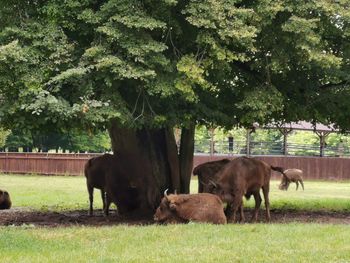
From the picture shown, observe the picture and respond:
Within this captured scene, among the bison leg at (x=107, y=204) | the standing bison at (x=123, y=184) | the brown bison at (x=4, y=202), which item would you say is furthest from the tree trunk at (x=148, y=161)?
the brown bison at (x=4, y=202)

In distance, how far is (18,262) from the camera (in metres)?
8.32

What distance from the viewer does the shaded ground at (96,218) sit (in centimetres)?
1523

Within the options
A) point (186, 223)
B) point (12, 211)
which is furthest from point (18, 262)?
point (12, 211)

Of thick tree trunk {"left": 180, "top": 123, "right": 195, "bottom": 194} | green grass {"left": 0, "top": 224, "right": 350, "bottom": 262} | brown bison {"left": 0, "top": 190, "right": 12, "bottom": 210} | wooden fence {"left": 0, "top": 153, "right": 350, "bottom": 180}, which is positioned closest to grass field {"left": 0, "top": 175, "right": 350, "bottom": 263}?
green grass {"left": 0, "top": 224, "right": 350, "bottom": 262}

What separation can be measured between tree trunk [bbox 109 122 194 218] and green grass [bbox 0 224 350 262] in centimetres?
510

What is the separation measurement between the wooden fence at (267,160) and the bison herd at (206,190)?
27.1m

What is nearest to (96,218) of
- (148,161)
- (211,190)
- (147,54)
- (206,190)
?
(148,161)

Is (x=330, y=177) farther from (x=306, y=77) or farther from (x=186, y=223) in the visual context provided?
(x=186, y=223)

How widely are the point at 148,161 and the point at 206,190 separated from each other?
2250 millimetres

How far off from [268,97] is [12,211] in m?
9.05

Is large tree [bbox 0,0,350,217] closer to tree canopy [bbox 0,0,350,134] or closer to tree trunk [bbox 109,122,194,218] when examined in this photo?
tree canopy [bbox 0,0,350,134]

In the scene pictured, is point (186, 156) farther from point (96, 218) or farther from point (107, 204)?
point (96, 218)

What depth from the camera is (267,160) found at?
150ft

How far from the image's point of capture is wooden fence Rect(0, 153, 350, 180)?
152ft
